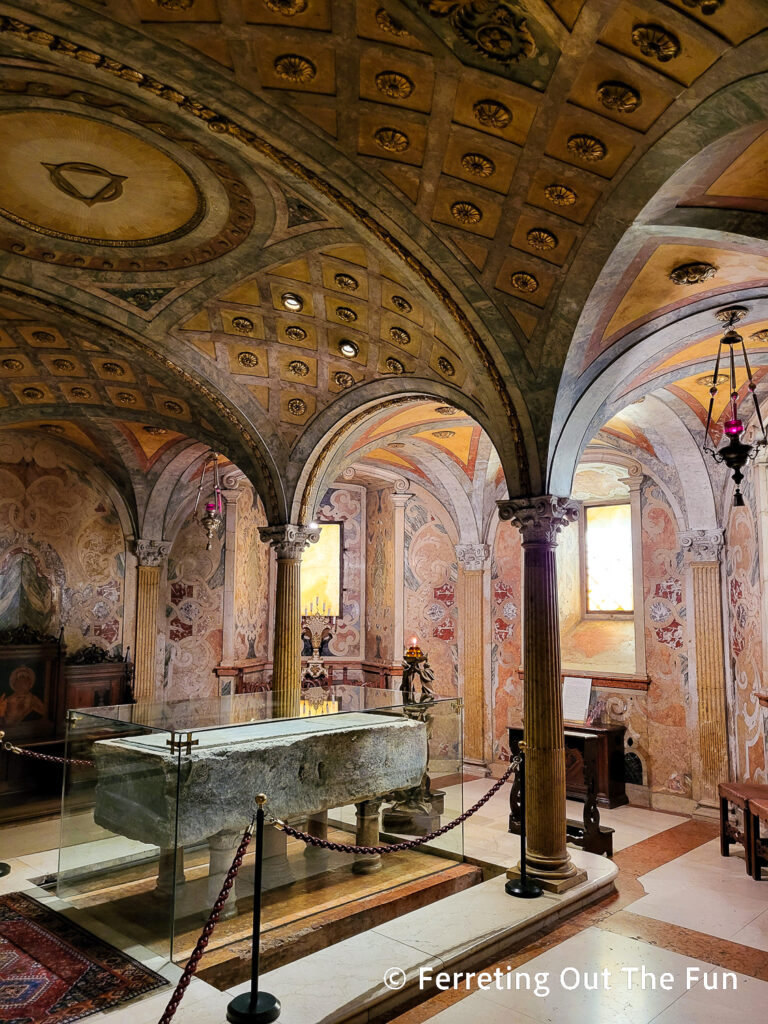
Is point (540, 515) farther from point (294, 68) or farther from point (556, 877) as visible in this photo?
point (294, 68)

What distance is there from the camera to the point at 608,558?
40.2 ft

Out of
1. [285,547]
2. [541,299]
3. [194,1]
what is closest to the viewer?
[194,1]

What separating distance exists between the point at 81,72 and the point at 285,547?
21.6ft

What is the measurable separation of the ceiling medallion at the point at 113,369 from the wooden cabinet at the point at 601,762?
7269 mm

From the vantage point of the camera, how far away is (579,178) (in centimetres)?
497

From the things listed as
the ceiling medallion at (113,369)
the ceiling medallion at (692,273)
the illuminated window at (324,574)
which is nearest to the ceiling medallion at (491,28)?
the ceiling medallion at (692,273)

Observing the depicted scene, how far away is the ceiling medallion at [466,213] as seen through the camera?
5.46 meters

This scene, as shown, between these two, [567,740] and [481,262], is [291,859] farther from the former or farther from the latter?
[481,262]

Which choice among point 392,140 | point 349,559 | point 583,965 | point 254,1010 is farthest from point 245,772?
point 349,559

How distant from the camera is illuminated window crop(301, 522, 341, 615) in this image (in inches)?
594

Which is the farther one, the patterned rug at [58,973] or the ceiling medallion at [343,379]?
the ceiling medallion at [343,379]

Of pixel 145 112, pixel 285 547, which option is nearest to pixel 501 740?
pixel 285 547

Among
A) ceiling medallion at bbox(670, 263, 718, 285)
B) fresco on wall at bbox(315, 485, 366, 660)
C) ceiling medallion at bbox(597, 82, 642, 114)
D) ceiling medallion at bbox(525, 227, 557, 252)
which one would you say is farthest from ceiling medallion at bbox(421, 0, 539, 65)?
fresco on wall at bbox(315, 485, 366, 660)

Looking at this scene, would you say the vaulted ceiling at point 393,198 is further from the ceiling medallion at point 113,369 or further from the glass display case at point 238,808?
the glass display case at point 238,808
